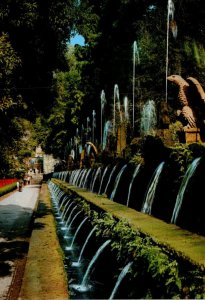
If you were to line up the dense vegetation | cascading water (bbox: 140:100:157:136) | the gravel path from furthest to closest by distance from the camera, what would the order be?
1. cascading water (bbox: 140:100:157:136)
2. the dense vegetation
3. the gravel path

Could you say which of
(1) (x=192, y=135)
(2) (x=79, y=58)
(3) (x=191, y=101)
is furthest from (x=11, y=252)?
(2) (x=79, y=58)

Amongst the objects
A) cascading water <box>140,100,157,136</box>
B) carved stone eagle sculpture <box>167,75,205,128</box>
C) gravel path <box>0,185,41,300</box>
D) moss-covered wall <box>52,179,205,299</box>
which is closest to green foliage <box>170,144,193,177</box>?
moss-covered wall <box>52,179,205,299</box>

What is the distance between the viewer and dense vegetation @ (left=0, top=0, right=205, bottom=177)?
43.5 feet

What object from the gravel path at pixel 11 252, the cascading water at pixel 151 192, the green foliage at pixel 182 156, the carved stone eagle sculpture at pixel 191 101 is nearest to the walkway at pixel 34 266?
the gravel path at pixel 11 252

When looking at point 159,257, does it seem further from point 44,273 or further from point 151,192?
point 151,192

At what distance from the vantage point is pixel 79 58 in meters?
46.6

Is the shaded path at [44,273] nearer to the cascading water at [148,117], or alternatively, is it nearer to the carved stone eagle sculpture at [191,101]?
the carved stone eagle sculpture at [191,101]

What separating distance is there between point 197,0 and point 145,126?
1129cm

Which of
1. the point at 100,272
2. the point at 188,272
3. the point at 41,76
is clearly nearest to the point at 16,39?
the point at 41,76

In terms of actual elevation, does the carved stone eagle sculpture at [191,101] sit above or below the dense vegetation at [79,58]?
below

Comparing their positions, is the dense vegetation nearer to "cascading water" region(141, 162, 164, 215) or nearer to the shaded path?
"cascading water" region(141, 162, 164, 215)

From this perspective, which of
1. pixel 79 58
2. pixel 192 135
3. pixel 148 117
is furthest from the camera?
pixel 79 58

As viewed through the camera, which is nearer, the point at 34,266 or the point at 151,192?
the point at 34,266

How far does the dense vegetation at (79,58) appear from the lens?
13.2m
